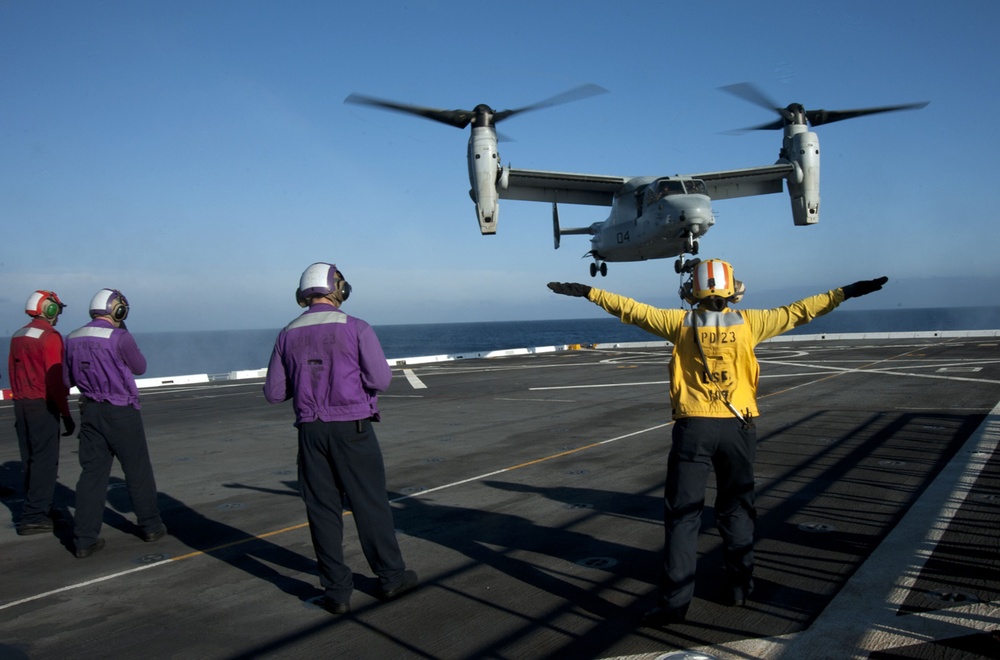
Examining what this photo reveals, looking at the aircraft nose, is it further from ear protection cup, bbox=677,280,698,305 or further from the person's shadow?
ear protection cup, bbox=677,280,698,305

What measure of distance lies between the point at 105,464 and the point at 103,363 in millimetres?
892

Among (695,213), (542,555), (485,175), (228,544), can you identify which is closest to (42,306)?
(228,544)

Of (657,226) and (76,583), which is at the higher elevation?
(657,226)

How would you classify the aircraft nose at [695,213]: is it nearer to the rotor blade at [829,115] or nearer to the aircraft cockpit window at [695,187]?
the aircraft cockpit window at [695,187]

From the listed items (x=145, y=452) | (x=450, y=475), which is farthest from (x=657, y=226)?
(x=145, y=452)

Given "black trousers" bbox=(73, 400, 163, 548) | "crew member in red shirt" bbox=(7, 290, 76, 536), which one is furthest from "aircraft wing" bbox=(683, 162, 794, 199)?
"black trousers" bbox=(73, 400, 163, 548)

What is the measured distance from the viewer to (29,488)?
22.5 feet

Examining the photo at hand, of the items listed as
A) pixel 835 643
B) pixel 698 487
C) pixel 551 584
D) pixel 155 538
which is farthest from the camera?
pixel 155 538

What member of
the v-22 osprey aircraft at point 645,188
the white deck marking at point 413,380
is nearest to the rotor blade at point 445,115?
the v-22 osprey aircraft at point 645,188

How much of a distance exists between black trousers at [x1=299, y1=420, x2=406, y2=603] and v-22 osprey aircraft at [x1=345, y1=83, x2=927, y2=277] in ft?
60.7

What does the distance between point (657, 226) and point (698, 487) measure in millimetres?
21652

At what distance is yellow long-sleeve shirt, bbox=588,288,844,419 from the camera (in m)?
4.43

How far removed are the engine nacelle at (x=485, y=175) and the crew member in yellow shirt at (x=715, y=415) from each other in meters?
20.8

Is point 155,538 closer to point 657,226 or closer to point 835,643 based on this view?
point 835,643
